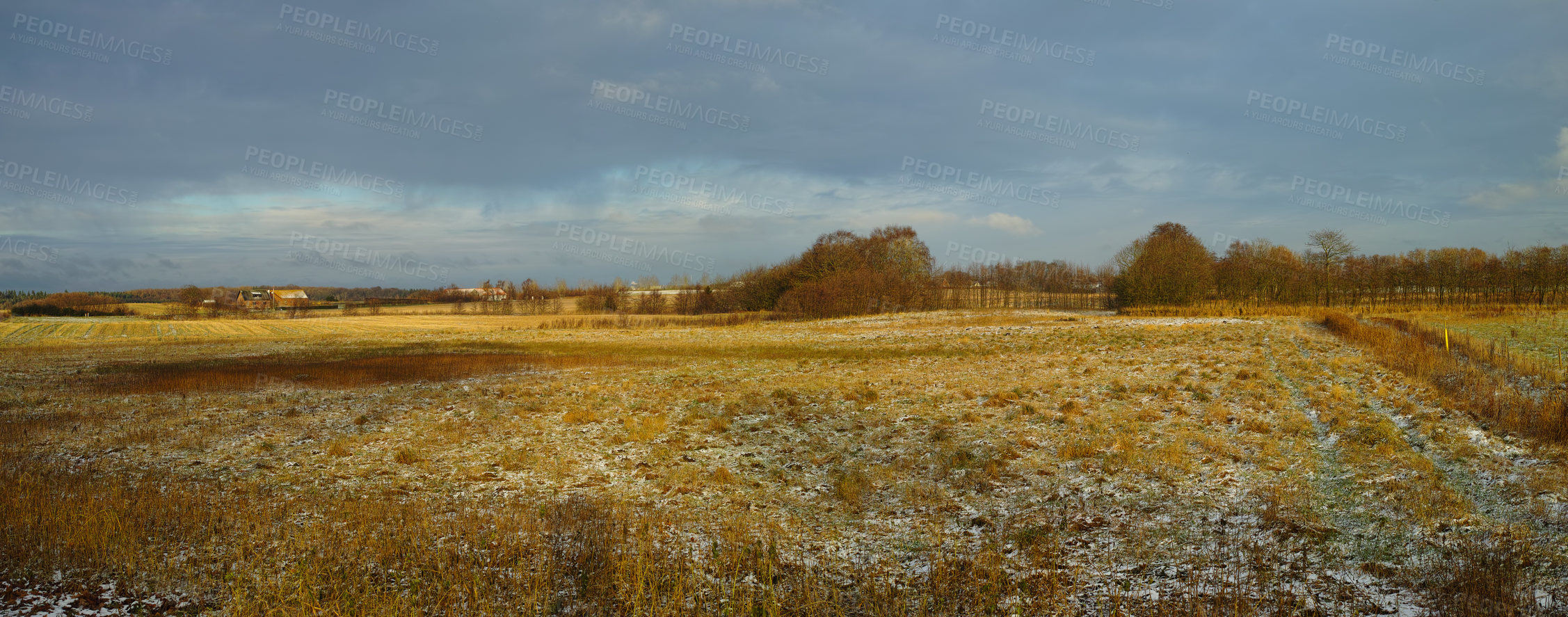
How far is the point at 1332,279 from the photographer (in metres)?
60.5

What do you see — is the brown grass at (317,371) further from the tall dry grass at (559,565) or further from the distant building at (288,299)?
the distant building at (288,299)

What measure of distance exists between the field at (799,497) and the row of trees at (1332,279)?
45.1 metres

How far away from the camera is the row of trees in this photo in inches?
2044

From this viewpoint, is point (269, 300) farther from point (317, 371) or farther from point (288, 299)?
point (317, 371)

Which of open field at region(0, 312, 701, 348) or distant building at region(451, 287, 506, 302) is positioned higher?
distant building at region(451, 287, 506, 302)

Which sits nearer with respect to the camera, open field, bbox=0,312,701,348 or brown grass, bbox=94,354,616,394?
brown grass, bbox=94,354,616,394

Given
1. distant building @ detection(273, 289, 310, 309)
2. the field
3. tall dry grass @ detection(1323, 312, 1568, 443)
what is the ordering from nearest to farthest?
the field
tall dry grass @ detection(1323, 312, 1568, 443)
distant building @ detection(273, 289, 310, 309)

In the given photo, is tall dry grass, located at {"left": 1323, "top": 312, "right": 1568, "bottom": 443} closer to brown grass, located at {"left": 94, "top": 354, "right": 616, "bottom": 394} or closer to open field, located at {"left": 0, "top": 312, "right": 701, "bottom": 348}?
brown grass, located at {"left": 94, "top": 354, "right": 616, "bottom": 394}

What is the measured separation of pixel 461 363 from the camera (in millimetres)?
28969

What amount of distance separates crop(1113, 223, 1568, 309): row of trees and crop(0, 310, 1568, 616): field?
4508cm

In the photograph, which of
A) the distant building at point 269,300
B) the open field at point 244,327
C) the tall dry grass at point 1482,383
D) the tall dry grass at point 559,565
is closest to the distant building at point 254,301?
the distant building at point 269,300

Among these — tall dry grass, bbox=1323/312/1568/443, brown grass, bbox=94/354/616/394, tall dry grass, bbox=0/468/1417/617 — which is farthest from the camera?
brown grass, bbox=94/354/616/394

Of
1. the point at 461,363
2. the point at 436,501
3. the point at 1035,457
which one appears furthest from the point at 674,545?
the point at 461,363

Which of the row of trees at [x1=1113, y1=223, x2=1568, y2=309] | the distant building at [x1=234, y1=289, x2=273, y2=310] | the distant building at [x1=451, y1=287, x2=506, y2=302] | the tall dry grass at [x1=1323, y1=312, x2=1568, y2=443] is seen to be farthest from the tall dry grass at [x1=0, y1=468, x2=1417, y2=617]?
the distant building at [x1=234, y1=289, x2=273, y2=310]
